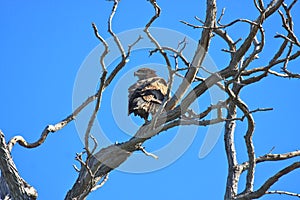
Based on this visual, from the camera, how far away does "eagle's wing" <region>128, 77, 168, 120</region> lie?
659cm

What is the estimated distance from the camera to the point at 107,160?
4965 mm

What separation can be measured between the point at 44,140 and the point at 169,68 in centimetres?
127

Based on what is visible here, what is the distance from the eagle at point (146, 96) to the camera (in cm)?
659

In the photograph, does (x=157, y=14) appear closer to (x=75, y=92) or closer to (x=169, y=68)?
(x=169, y=68)

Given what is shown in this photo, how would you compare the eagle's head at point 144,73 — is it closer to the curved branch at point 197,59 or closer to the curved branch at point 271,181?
the curved branch at point 197,59

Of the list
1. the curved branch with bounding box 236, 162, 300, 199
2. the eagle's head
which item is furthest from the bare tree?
the eagle's head

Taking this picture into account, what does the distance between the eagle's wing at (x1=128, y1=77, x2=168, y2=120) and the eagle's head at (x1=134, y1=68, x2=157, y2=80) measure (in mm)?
317

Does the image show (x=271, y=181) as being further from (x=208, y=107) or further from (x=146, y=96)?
(x=146, y=96)

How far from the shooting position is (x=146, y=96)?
22.5ft


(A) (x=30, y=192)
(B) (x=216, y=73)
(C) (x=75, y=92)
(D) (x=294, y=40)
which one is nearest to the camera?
(A) (x=30, y=192)

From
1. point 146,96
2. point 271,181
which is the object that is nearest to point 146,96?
point 146,96

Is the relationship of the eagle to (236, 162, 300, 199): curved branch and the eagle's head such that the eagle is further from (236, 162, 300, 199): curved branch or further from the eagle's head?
(236, 162, 300, 199): curved branch

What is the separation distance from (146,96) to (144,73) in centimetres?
96

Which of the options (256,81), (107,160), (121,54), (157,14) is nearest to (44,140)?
(107,160)
